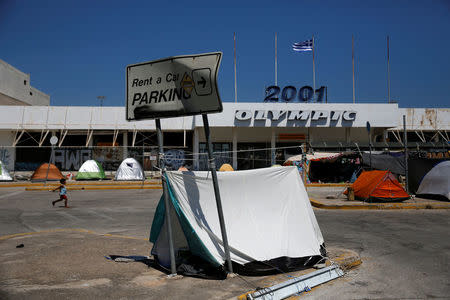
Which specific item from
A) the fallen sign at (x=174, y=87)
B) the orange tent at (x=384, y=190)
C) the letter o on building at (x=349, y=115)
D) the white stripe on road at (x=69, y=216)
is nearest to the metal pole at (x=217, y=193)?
the fallen sign at (x=174, y=87)

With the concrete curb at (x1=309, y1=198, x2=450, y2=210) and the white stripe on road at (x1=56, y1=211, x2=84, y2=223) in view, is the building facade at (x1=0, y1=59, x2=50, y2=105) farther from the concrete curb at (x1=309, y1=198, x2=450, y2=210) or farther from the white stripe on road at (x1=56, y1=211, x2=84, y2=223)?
the concrete curb at (x1=309, y1=198, x2=450, y2=210)

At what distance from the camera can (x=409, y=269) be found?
5918 mm

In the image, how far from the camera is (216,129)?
107ft

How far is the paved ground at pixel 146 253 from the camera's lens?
189 inches

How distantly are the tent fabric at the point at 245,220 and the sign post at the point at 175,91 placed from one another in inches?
9.9

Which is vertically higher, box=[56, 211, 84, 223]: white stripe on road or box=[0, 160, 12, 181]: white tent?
box=[0, 160, 12, 181]: white tent

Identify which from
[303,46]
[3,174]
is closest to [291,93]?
[303,46]

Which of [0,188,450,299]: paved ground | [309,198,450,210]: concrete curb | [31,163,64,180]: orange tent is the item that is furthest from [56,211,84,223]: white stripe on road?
[31,163,64,180]: orange tent

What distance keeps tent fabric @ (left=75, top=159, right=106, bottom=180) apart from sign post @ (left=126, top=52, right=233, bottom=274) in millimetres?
21504

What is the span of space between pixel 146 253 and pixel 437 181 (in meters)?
14.3

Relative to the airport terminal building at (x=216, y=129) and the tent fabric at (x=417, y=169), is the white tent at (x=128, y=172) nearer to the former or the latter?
the airport terminal building at (x=216, y=129)

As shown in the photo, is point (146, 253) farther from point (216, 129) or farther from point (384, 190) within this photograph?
point (216, 129)

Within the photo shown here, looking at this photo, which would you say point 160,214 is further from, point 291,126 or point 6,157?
point 6,157

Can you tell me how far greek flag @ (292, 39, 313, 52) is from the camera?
3281 cm
